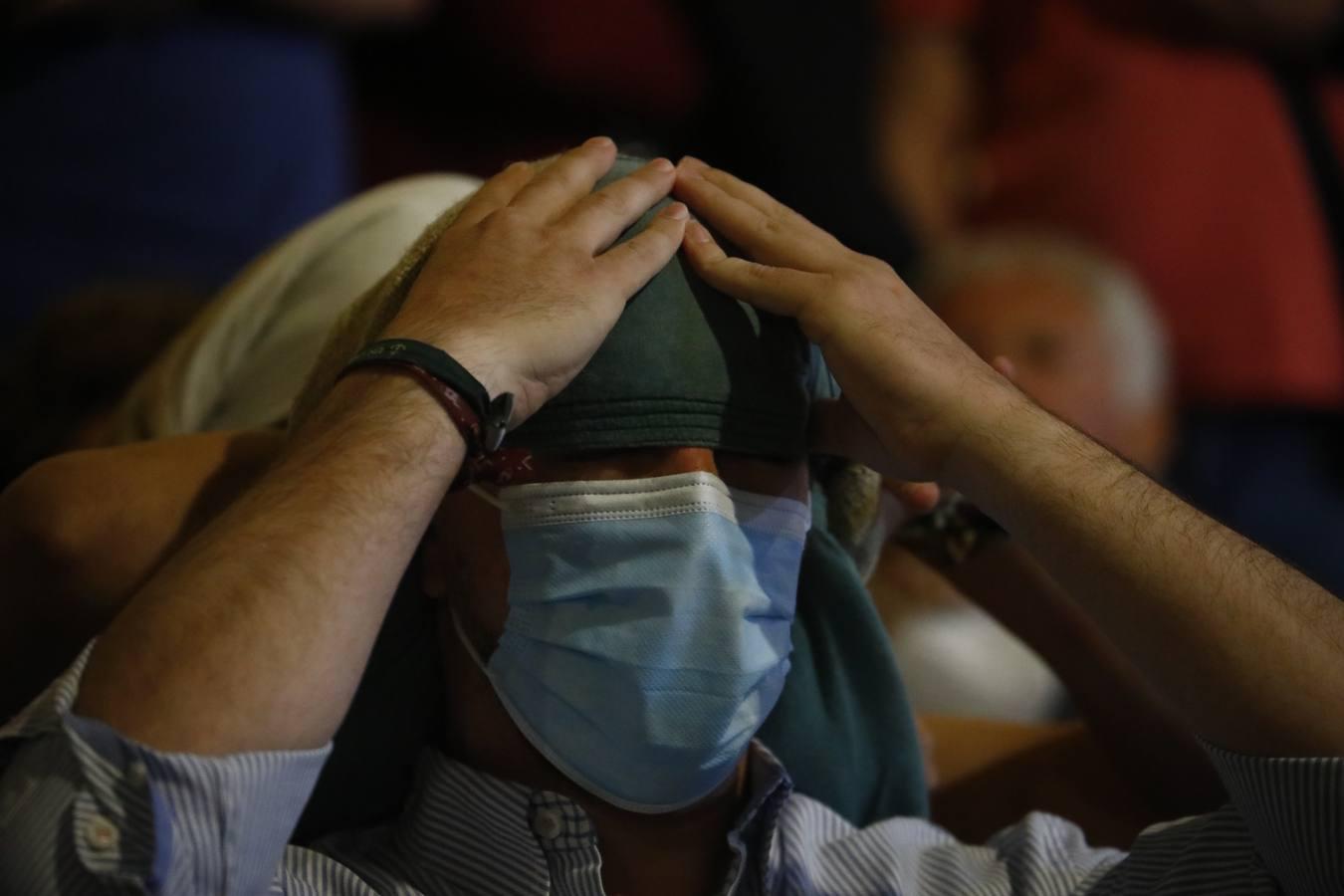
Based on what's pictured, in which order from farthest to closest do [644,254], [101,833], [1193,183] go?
[1193,183]
[644,254]
[101,833]

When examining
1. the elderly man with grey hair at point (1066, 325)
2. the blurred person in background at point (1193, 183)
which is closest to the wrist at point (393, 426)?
the elderly man with grey hair at point (1066, 325)

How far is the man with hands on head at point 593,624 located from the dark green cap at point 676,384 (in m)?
0.02

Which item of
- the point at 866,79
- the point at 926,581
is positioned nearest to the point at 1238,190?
the point at 866,79

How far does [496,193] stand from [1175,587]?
0.58 m

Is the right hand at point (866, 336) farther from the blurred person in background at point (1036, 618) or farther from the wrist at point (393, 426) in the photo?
the wrist at point (393, 426)

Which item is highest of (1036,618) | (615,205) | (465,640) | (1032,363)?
(615,205)

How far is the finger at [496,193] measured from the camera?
1.19m

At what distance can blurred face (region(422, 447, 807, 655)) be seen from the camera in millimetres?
1127

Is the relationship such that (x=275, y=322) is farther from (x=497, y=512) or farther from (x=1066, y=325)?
(x=1066, y=325)

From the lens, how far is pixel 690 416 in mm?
1129

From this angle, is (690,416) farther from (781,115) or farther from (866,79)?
(866,79)

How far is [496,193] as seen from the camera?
121 cm

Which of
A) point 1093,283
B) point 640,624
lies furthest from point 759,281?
point 1093,283

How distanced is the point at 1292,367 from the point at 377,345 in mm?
2171
